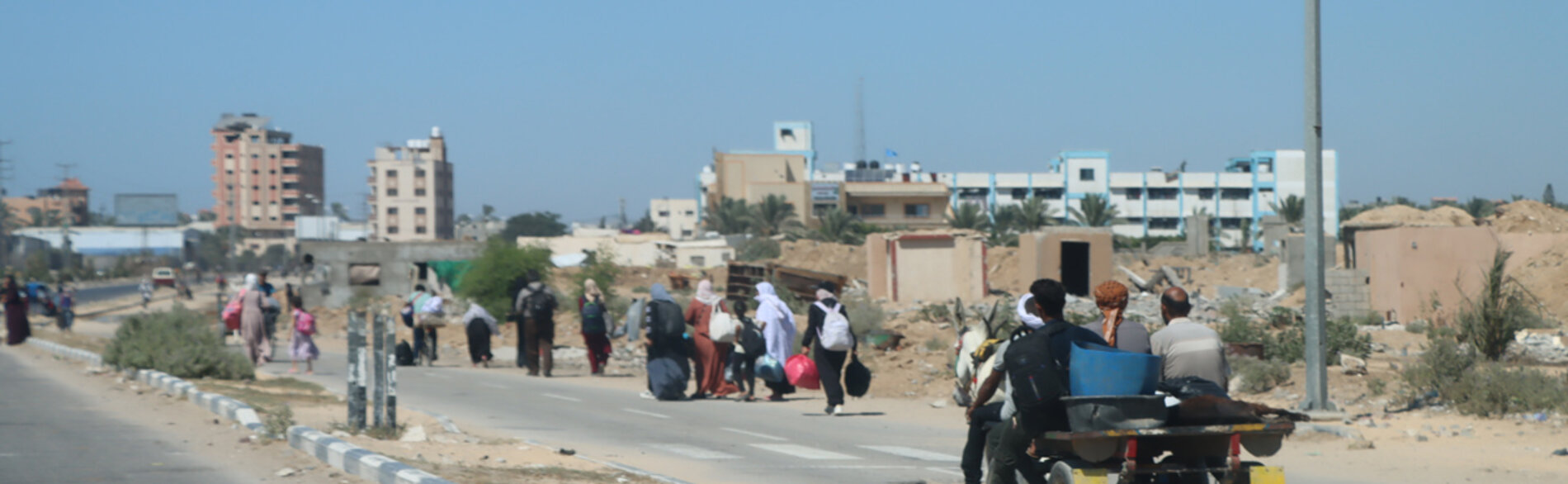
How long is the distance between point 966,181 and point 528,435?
104 m

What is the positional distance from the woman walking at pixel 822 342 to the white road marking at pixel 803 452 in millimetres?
2725

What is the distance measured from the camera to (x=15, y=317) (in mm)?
28984

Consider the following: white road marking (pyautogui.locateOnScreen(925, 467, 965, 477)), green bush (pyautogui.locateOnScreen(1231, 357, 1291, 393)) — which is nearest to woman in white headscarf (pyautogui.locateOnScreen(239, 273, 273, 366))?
white road marking (pyautogui.locateOnScreen(925, 467, 965, 477))

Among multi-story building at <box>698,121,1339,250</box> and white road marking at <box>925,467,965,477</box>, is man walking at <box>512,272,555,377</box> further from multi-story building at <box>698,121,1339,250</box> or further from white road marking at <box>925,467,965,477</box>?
multi-story building at <box>698,121,1339,250</box>

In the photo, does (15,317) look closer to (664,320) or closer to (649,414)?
(664,320)

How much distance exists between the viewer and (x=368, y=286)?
51531 mm

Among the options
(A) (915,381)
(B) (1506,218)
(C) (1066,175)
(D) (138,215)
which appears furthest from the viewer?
(D) (138,215)

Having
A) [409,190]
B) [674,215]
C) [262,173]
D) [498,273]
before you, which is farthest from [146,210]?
[498,273]

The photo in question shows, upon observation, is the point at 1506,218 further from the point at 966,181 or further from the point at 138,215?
the point at 138,215

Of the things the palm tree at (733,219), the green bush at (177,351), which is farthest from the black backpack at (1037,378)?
the palm tree at (733,219)

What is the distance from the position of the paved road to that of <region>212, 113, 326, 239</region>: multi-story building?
150 m

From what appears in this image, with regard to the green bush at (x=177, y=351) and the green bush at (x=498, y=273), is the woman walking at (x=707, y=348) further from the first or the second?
the green bush at (x=498, y=273)

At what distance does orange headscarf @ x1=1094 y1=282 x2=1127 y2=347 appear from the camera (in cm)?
698

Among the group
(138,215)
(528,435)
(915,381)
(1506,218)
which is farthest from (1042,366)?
(138,215)
